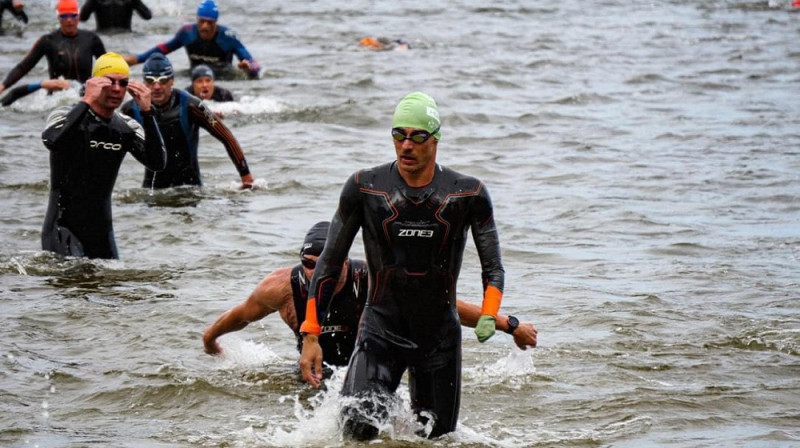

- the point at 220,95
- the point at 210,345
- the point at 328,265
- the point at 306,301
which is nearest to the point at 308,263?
the point at 306,301

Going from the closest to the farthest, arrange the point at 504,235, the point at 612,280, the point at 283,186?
the point at 612,280 → the point at 504,235 → the point at 283,186

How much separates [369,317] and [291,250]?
5.75m

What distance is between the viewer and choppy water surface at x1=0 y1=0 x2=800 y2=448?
7.78 meters

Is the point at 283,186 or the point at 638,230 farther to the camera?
the point at 283,186

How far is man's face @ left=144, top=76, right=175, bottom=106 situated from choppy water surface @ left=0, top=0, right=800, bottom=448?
1390mm

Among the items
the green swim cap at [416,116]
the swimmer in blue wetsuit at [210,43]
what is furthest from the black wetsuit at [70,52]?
the green swim cap at [416,116]

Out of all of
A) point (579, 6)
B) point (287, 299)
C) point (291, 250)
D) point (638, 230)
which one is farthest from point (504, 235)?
point (579, 6)

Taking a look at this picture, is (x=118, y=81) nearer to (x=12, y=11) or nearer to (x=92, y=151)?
(x=92, y=151)

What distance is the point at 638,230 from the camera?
1331 centimetres

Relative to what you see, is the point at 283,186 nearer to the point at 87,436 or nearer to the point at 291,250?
the point at 291,250

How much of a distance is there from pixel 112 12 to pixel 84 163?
16.1m

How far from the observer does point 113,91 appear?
30.4 feet

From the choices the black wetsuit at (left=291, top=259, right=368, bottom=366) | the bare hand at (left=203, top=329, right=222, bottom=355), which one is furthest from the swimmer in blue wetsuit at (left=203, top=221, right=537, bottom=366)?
the bare hand at (left=203, top=329, right=222, bottom=355)

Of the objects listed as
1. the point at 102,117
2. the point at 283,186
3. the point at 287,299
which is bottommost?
the point at 283,186
